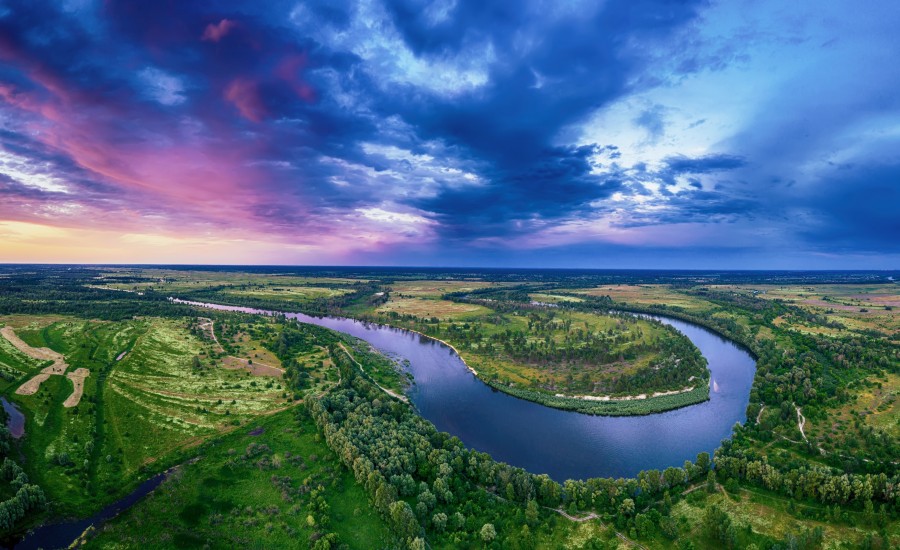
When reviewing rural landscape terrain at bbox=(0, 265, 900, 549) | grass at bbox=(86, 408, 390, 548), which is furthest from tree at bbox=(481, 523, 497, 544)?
grass at bbox=(86, 408, 390, 548)

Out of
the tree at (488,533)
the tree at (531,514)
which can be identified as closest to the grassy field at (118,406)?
the tree at (488,533)

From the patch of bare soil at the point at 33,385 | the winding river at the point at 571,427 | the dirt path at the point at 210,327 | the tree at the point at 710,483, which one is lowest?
the winding river at the point at 571,427

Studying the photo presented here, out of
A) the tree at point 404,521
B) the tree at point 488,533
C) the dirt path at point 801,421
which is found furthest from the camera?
the dirt path at point 801,421

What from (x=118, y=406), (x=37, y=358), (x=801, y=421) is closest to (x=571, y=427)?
(x=801, y=421)

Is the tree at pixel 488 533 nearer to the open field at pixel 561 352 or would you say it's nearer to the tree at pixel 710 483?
the tree at pixel 710 483

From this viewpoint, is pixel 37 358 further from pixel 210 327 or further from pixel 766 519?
pixel 766 519

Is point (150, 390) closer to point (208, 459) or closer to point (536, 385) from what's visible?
point (208, 459)

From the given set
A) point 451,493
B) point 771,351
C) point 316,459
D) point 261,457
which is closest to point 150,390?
point 261,457
